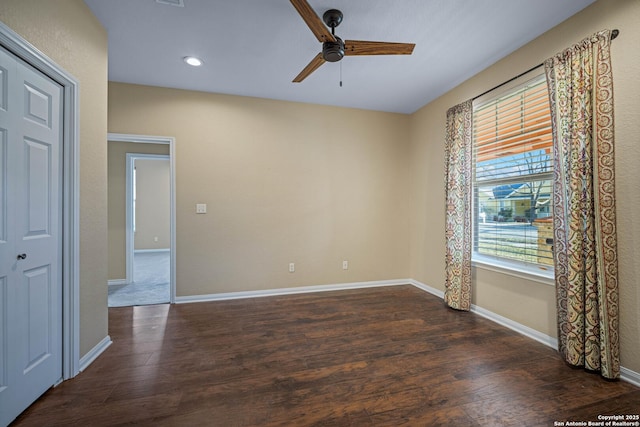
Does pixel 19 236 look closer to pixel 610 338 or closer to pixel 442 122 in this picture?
pixel 610 338

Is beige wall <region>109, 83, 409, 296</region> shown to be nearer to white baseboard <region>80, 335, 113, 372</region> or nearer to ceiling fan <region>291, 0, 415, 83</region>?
white baseboard <region>80, 335, 113, 372</region>

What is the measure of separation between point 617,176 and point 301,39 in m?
2.70

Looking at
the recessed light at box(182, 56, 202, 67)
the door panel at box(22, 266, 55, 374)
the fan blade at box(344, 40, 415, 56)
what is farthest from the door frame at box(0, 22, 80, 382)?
the fan blade at box(344, 40, 415, 56)

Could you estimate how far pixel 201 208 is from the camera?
11.8 feet

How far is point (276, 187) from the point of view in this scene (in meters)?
3.87

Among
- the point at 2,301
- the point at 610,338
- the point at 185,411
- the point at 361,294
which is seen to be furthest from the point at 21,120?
the point at 610,338

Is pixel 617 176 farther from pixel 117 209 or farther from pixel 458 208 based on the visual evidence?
pixel 117 209

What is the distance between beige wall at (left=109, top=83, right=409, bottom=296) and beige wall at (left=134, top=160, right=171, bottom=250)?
4.87 meters

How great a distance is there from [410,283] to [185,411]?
3549 millimetres

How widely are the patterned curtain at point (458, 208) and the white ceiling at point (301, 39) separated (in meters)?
0.58

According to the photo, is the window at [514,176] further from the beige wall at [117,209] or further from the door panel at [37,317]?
the beige wall at [117,209]

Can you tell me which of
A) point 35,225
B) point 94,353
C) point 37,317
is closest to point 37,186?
point 35,225

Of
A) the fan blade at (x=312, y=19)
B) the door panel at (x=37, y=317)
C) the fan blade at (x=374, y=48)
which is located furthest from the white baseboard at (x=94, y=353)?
the fan blade at (x=374, y=48)

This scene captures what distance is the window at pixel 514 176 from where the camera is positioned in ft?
8.16
